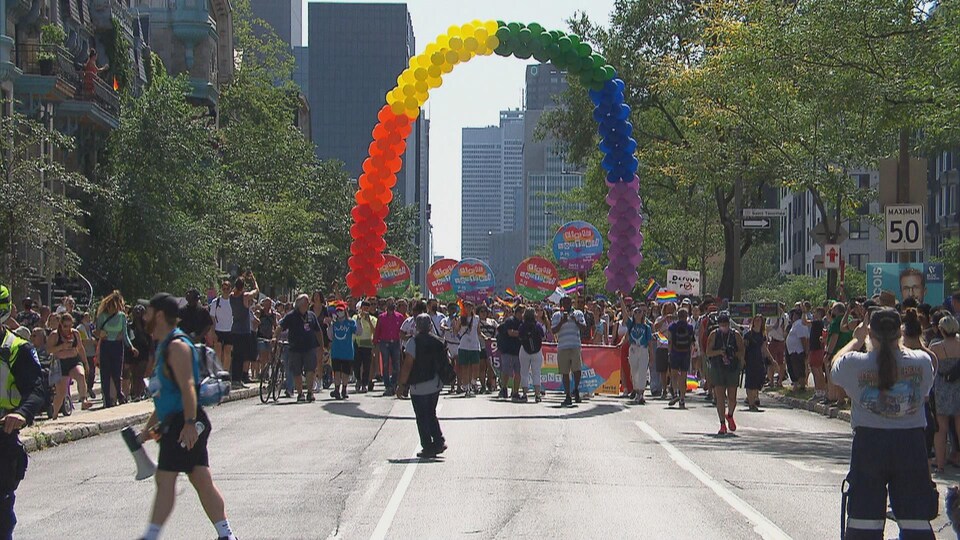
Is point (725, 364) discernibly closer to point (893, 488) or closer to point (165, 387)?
point (893, 488)

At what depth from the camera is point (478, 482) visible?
13.1 m

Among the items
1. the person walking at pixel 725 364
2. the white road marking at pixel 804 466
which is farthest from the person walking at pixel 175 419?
the person walking at pixel 725 364

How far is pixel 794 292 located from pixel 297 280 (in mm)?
28854

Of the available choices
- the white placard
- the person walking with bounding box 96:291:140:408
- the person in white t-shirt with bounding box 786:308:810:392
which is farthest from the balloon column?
the white placard

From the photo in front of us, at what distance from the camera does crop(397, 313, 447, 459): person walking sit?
15227mm

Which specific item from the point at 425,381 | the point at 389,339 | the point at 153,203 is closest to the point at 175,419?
the point at 425,381

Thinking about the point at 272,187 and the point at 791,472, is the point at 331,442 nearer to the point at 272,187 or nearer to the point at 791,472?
the point at 791,472

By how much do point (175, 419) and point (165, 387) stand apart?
8.3 inches

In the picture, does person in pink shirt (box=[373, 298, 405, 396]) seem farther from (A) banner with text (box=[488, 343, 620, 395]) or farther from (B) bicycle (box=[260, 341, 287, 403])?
(A) banner with text (box=[488, 343, 620, 395])

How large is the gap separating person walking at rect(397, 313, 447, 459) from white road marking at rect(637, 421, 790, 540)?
2.67 metres

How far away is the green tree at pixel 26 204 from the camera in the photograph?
28.2 m

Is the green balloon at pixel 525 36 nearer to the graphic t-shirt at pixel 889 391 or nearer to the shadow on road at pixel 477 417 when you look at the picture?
the shadow on road at pixel 477 417

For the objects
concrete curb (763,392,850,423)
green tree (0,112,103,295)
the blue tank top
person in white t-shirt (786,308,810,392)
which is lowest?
concrete curb (763,392,850,423)

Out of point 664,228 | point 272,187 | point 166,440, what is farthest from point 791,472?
point 272,187
